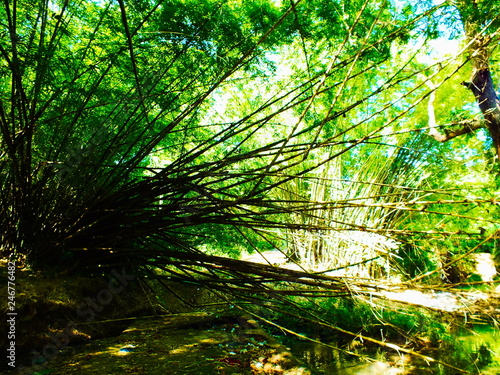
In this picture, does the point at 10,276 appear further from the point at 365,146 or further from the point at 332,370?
the point at 365,146

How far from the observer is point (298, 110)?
262 centimetres

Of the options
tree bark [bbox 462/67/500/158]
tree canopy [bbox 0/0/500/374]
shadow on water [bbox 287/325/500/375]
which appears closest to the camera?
tree canopy [bbox 0/0/500/374]

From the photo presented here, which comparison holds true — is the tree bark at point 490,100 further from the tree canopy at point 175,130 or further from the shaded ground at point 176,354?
the shaded ground at point 176,354

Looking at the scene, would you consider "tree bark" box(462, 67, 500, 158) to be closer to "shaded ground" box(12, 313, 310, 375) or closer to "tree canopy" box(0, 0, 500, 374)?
"tree canopy" box(0, 0, 500, 374)

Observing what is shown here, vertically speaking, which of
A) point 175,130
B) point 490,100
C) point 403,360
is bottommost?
point 403,360

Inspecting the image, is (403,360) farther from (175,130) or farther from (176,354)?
(175,130)

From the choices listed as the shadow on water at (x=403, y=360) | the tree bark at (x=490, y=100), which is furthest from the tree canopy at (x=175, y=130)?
the tree bark at (x=490, y=100)

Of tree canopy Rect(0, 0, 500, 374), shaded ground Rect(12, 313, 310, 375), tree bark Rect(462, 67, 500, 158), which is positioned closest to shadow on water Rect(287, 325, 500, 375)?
shaded ground Rect(12, 313, 310, 375)

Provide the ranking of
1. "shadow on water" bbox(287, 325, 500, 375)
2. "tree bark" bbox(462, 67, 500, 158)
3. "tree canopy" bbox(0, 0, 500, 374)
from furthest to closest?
"tree bark" bbox(462, 67, 500, 158) → "shadow on water" bbox(287, 325, 500, 375) → "tree canopy" bbox(0, 0, 500, 374)

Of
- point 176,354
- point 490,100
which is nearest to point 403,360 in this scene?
point 176,354

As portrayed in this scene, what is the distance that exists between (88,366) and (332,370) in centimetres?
121

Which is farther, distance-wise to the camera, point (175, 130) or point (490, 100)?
point (490, 100)

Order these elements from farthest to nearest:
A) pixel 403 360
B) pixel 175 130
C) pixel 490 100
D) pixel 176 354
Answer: pixel 490 100, pixel 175 130, pixel 403 360, pixel 176 354

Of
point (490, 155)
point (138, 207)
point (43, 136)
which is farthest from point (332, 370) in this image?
point (490, 155)
